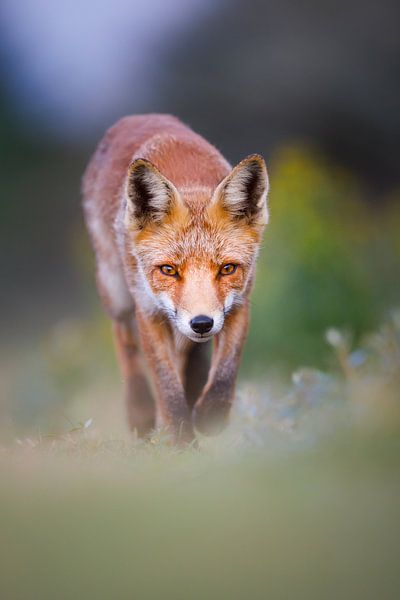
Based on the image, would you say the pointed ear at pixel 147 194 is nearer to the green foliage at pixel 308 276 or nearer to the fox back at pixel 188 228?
the fox back at pixel 188 228

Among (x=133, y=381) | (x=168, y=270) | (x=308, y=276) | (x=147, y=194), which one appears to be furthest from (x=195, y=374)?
(x=308, y=276)

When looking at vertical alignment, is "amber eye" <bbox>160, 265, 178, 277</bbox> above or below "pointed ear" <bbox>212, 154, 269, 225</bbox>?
below

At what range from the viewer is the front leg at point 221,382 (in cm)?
508

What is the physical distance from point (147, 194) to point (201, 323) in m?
0.92

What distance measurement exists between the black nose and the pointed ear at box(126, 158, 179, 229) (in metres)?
0.76

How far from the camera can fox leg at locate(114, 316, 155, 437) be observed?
6.27 meters

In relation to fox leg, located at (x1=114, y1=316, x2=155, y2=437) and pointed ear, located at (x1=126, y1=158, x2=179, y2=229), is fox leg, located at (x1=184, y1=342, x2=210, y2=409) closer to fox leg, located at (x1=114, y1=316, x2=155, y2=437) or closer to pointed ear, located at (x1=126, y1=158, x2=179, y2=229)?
fox leg, located at (x1=114, y1=316, x2=155, y2=437)

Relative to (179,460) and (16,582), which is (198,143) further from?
(16,582)

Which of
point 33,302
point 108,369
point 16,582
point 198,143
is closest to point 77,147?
point 33,302

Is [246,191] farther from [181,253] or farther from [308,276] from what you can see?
[308,276]

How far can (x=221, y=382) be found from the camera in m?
5.08

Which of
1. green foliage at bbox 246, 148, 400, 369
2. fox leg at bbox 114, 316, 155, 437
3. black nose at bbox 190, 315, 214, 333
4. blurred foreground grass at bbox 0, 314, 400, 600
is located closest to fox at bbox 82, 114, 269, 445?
black nose at bbox 190, 315, 214, 333

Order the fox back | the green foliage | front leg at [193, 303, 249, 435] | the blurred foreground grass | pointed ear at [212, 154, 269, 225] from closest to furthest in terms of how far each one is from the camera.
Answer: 1. the blurred foreground grass
2. the fox back
3. pointed ear at [212, 154, 269, 225]
4. front leg at [193, 303, 249, 435]
5. the green foliage

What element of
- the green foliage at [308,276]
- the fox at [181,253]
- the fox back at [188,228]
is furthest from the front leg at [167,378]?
the green foliage at [308,276]
